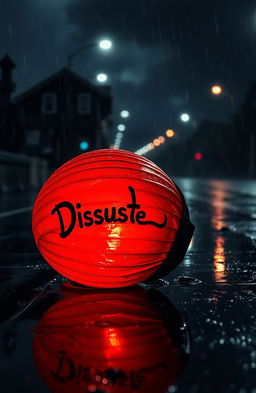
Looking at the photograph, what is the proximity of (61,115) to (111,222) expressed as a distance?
49.1 metres

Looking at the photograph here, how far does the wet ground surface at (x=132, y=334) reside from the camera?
86.9 inches

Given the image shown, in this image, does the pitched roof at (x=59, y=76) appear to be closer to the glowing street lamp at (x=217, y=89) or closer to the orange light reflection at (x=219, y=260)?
the glowing street lamp at (x=217, y=89)

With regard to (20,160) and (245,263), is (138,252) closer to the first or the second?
(245,263)

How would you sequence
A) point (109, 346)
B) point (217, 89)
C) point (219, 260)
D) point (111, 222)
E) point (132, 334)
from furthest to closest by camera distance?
point (217, 89) → point (219, 260) → point (111, 222) → point (132, 334) → point (109, 346)

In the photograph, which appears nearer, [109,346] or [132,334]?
[109,346]

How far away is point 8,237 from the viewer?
7.88m

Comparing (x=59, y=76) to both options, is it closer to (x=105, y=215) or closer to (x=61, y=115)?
(x=61, y=115)

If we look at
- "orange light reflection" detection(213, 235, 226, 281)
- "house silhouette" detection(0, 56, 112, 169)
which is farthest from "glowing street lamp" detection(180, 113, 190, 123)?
"orange light reflection" detection(213, 235, 226, 281)

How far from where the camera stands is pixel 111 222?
3.53 metres

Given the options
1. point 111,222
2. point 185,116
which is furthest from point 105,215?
point 185,116

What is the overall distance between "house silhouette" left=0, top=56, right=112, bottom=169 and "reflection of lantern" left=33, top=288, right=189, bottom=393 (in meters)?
47.2

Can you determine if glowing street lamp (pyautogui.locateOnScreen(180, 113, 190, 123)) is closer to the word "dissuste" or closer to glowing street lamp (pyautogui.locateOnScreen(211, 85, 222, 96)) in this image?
glowing street lamp (pyautogui.locateOnScreen(211, 85, 222, 96))

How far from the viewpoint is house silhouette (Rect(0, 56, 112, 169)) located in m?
50.8

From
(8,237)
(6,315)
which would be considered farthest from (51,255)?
(8,237)
